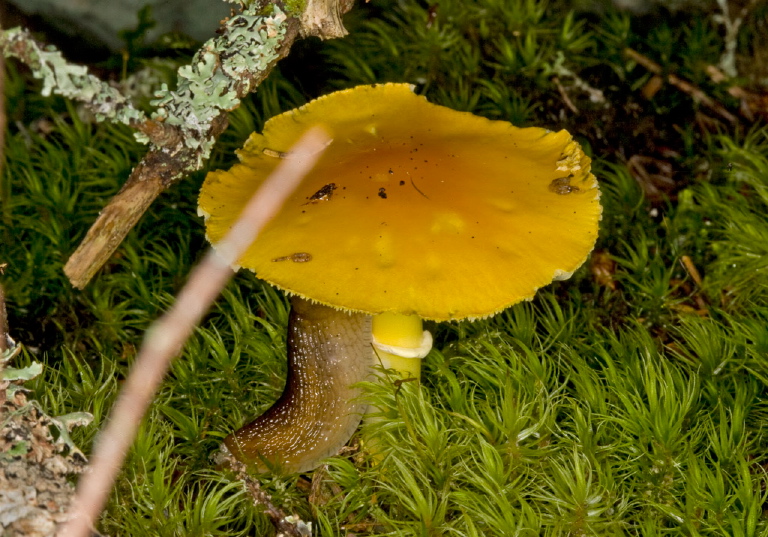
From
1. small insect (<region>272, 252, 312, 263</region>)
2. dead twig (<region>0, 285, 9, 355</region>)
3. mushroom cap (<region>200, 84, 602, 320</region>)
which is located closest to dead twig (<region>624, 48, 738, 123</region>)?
mushroom cap (<region>200, 84, 602, 320</region>)

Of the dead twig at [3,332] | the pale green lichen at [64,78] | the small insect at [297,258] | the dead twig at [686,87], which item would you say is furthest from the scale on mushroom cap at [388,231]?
the dead twig at [686,87]

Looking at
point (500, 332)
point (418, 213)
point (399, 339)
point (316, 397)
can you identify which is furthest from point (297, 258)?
point (500, 332)

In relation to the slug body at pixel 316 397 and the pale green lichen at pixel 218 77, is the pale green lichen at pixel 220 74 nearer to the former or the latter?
the pale green lichen at pixel 218 77

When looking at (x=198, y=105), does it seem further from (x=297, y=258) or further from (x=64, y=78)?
(x=297, y=258)

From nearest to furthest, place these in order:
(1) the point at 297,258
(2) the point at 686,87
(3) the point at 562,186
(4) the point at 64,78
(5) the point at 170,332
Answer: (4) the point at 64,78
(1) the point at 297,258
(3) the point at 562,186
(5) the point at 170,332
(2) the point at 686,87

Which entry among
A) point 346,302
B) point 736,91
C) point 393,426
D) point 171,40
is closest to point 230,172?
point 346,302

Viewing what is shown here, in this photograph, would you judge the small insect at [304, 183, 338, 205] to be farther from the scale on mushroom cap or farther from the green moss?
the green moss
